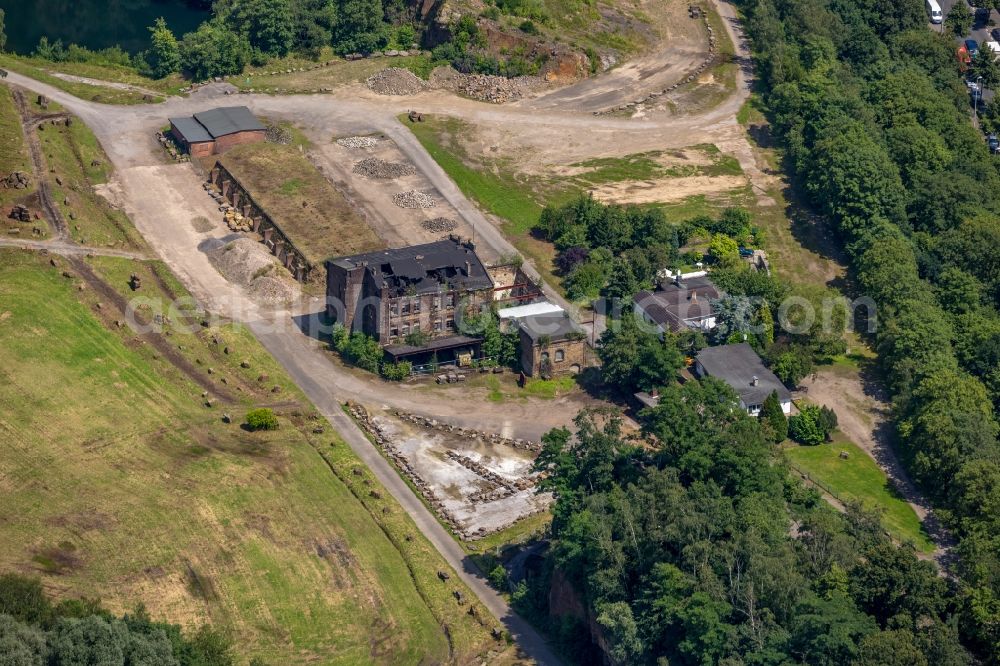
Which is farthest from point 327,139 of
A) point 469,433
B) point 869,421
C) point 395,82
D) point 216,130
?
point 869,421

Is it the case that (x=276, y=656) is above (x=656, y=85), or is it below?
below

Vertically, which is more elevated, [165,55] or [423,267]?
[165,55]

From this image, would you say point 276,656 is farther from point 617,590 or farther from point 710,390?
point 710,390

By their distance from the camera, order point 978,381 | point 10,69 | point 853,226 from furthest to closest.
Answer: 1. point 10,69
2. point 853,226
3. point 978,381

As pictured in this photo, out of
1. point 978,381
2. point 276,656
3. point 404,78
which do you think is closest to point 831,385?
point 978,381

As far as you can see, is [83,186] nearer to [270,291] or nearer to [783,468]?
[270,291]

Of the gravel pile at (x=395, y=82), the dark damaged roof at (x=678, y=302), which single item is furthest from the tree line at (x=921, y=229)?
the gravel pile at (x=395, y=82)

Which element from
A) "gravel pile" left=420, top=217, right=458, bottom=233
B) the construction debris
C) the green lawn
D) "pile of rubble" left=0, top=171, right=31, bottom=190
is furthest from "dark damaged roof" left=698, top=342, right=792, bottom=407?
"pile of rubble" left=0, top=171, right=31, bottom=190
